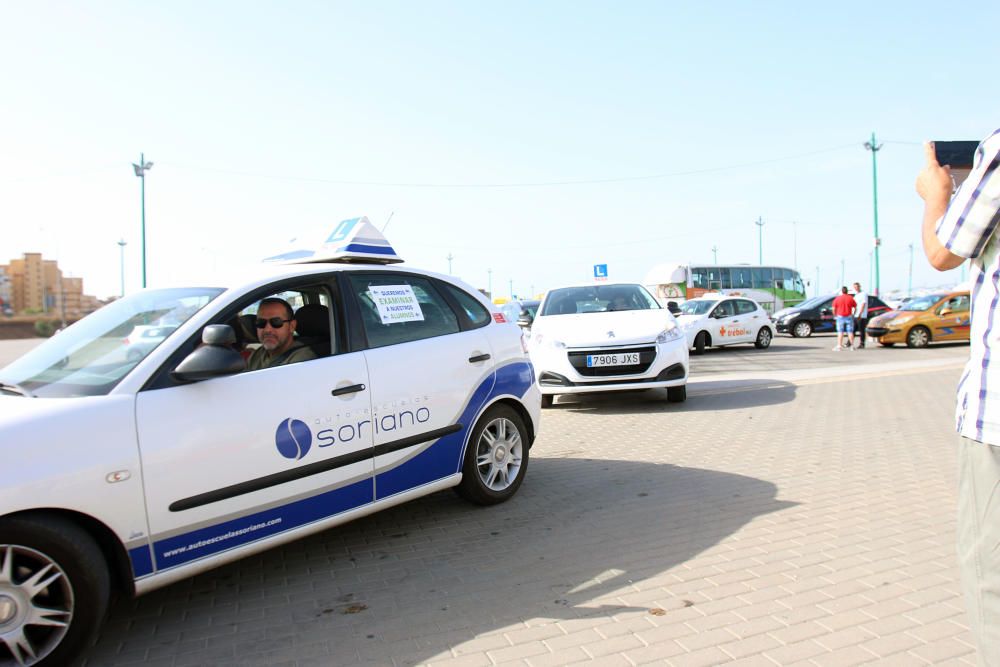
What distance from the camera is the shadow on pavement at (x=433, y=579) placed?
10.4 feet

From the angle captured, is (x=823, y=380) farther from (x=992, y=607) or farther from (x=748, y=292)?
(x=748, y=292)

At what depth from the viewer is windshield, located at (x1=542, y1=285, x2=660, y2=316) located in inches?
392

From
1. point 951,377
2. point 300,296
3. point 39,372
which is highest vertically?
point 300,296

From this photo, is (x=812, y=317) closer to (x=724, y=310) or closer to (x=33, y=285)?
(x=724, y=310)

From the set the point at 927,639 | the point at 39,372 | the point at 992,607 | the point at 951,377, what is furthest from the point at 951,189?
the point at 951,377

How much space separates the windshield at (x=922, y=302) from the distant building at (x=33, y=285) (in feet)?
303

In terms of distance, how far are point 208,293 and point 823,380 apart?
36.0ft

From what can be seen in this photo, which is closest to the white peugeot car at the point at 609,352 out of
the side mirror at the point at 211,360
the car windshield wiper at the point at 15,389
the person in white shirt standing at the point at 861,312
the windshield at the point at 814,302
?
the side mirror at the point at 211,360

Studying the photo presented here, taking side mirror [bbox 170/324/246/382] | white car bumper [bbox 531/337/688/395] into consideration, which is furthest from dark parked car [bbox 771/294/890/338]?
side mirror [bbox 170/324/246/382]


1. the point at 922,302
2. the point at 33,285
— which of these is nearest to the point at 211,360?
the point at 922,302

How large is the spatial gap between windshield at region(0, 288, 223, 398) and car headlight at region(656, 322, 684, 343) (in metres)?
6.18

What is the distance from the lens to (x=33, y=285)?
99500mm

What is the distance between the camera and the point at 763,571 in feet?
12.4

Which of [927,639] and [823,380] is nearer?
[927,639]
